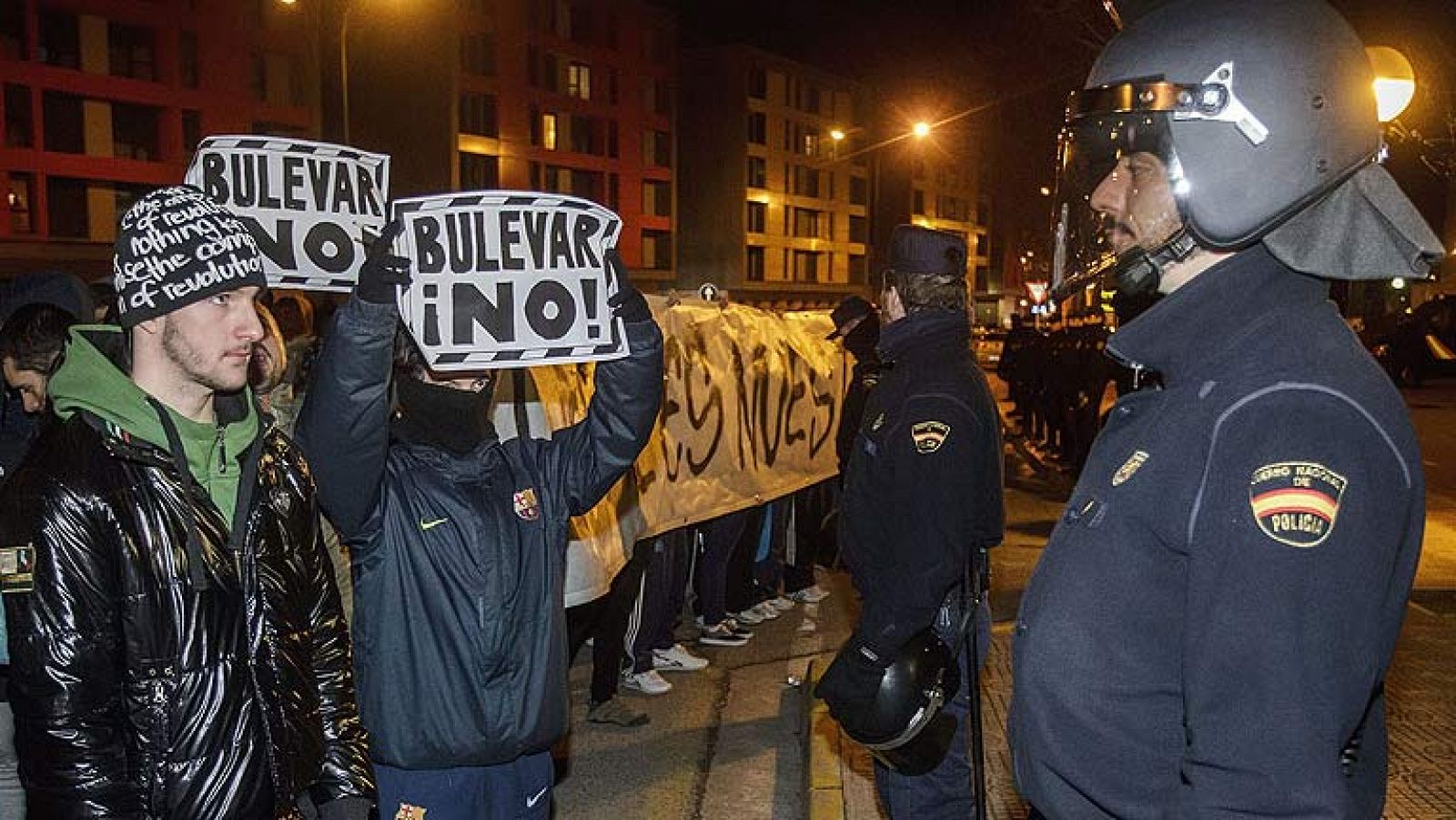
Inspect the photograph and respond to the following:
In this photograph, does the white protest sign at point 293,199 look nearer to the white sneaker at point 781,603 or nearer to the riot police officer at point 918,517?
the riot police officer at point 918,517

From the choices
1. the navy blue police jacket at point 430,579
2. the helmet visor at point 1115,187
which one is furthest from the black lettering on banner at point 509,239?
the helmet visor at point 1115,187

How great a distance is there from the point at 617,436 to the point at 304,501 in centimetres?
92

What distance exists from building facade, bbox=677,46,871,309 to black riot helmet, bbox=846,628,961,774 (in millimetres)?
59471

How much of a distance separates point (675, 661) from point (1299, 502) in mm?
5952

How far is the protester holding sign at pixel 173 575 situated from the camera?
2.34m

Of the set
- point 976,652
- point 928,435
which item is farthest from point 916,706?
point 928,435

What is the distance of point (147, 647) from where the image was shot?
244 cm

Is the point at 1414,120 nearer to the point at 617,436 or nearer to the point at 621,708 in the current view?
the point at 621,708

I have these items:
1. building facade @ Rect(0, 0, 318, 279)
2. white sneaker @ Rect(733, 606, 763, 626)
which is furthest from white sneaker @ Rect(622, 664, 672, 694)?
building facade @ Rect(0, 0, 318, 279)

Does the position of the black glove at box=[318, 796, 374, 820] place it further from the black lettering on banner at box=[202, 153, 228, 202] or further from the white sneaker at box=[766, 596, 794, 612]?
the white sneaker at box=[766, 596, 794, 612]

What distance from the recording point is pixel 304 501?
9.45ft

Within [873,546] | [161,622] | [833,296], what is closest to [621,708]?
[873,546]

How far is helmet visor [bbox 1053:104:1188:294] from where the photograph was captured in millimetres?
1966

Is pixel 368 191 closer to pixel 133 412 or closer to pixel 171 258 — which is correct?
pixel 171 258
